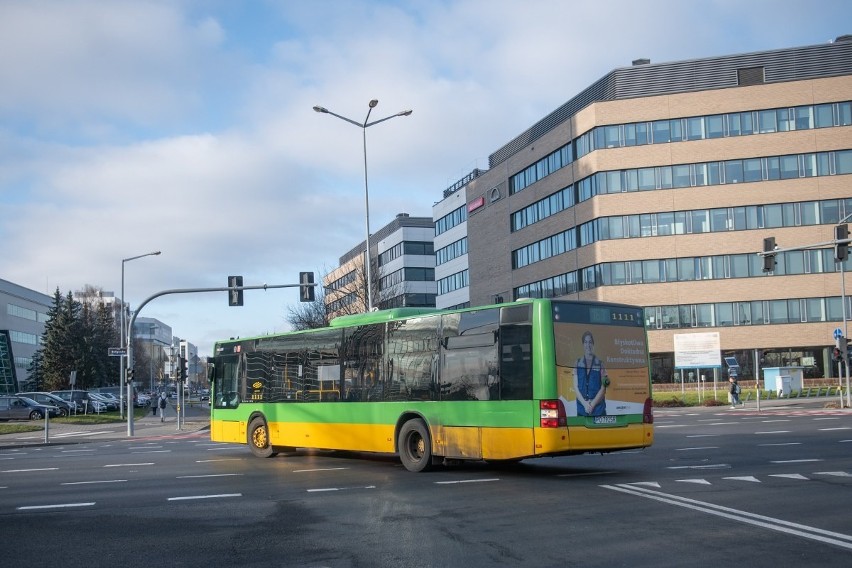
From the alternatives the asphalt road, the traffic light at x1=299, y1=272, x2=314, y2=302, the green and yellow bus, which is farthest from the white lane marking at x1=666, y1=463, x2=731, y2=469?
the traffic light at x1=299, y1=272, x2=314, y2=302

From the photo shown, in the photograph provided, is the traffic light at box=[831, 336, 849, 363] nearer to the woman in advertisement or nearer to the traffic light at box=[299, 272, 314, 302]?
the traffic light at box=[299, 272, 314, 302]

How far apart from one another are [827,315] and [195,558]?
58987 millimetres

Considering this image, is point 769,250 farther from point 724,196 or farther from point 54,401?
point 54,401

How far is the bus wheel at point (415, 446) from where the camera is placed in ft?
51.9

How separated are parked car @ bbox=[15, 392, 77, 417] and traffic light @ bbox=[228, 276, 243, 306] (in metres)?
25.5

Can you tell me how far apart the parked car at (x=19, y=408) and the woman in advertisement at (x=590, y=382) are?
43.3 m

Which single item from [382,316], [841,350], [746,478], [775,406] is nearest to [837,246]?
[841,350]

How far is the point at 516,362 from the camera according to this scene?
14.3m

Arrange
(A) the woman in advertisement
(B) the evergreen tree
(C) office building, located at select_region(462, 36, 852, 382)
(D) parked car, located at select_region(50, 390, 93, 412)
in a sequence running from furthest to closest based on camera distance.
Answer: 1. (B) the evergreen tree
2. (D) parked car, located at select_region(50, 390, 93, 412)
3. (C) office building, located at select_region(462, 36, 852, 382)
4. (A) the woman in advertisement

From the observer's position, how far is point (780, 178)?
59.6 meters

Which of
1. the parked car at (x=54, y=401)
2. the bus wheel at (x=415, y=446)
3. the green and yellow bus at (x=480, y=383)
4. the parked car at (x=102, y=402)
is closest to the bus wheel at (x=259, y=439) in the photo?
the green and yellow bus at (x=480, y=383)

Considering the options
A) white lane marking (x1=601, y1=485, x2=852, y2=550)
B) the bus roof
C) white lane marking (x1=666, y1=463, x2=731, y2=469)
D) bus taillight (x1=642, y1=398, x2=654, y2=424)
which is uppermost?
the bus roof

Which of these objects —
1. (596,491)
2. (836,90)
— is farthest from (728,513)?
(836,90)

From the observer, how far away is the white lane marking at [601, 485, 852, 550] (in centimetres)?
865
